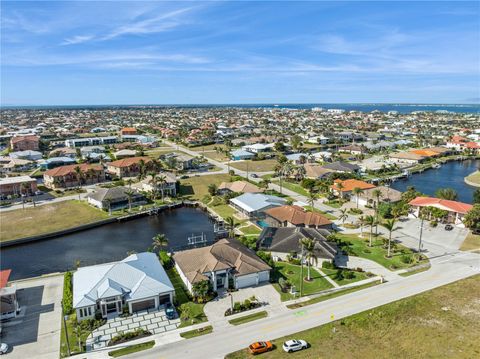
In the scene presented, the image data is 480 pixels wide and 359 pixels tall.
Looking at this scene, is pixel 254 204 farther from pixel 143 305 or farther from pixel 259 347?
pixel 259 347

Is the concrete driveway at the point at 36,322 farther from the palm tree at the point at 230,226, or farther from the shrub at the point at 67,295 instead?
the palm tree at the point at 230,226

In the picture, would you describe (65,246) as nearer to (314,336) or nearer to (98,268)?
(98,268)

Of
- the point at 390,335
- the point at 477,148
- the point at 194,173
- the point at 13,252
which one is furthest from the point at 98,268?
the point at 477,148

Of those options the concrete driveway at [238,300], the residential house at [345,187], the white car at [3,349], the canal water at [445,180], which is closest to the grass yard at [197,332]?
the concrete driveway at [238,300]

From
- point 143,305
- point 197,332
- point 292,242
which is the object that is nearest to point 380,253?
point 292,242

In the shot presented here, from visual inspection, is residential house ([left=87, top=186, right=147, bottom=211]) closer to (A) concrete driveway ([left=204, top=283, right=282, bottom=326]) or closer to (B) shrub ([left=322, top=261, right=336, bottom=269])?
(A) concrete driveway ([left=204, top=283, right=282, bottom=326])

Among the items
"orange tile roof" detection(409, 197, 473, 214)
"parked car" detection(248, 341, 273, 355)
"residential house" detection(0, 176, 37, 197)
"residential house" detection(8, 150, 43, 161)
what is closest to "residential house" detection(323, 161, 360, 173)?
"orange tile roof" detection(409, 197, 473, 214)
